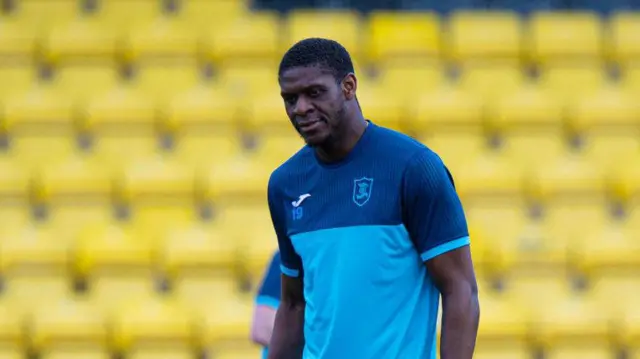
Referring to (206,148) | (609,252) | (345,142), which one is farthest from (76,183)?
(345,142)

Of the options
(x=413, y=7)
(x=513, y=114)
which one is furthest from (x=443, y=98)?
(x=413, y=7)

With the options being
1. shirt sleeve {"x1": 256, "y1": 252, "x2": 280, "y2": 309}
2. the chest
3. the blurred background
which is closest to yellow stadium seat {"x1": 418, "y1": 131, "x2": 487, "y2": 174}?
the blurred background

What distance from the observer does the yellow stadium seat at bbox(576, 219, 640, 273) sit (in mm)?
7582

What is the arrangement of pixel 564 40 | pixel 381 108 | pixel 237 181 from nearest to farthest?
pixel 237 181
pixel 381 108
pixel 564 40

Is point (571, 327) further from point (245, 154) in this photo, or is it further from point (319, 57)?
point (319, 57)

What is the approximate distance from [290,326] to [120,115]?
518 centimetres

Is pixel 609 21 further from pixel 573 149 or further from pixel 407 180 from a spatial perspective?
pixel 407 180

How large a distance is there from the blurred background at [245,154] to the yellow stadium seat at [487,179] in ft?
0.04

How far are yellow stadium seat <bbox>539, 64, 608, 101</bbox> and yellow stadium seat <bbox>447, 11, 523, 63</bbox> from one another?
0.97 ft

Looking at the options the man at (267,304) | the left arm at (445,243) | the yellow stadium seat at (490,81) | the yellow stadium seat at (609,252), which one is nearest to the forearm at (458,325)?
the left arm at (445,243)

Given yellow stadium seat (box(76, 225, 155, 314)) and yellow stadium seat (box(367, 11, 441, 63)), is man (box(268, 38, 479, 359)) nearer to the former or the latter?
yellow stadium seat (box(76, 225, 155, 314))

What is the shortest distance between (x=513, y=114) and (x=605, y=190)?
0.83 meters

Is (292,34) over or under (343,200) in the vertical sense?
over

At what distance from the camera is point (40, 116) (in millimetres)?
8320
